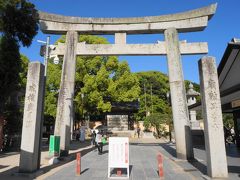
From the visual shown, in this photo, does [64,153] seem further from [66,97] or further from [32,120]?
[32,120]

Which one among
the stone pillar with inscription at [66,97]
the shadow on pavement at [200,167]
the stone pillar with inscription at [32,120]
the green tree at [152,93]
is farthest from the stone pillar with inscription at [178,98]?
the green tree at [152,93]

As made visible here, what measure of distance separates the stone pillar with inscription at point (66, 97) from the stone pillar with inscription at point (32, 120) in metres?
4.12

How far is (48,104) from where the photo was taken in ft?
96.4

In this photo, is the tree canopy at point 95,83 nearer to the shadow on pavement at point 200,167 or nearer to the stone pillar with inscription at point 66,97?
the stone pillar with inscription at point 66,97

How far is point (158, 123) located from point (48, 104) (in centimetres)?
1536

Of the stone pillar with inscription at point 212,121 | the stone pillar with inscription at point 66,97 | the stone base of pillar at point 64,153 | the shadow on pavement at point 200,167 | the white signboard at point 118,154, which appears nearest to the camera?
the stone pillar with inscription at point 212,121

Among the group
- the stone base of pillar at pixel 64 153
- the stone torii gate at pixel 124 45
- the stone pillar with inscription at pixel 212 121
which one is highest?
the stone torii gate at pixel 124 45

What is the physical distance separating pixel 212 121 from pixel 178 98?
502 cm

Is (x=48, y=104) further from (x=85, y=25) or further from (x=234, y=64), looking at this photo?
(x=234, y=64)

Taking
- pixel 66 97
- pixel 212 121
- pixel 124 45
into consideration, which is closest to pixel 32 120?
pixel 66 97

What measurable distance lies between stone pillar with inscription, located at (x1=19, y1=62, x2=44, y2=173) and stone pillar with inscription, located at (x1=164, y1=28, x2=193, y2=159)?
23.7 ft

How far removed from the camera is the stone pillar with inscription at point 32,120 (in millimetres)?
9055

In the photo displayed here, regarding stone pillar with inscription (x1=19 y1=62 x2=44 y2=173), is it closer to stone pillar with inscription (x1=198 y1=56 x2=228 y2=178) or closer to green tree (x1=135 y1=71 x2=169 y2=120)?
stone pillar with inscription (x1=198 y1=56 x2=228 y2=178)

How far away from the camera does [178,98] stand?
13.6 m
